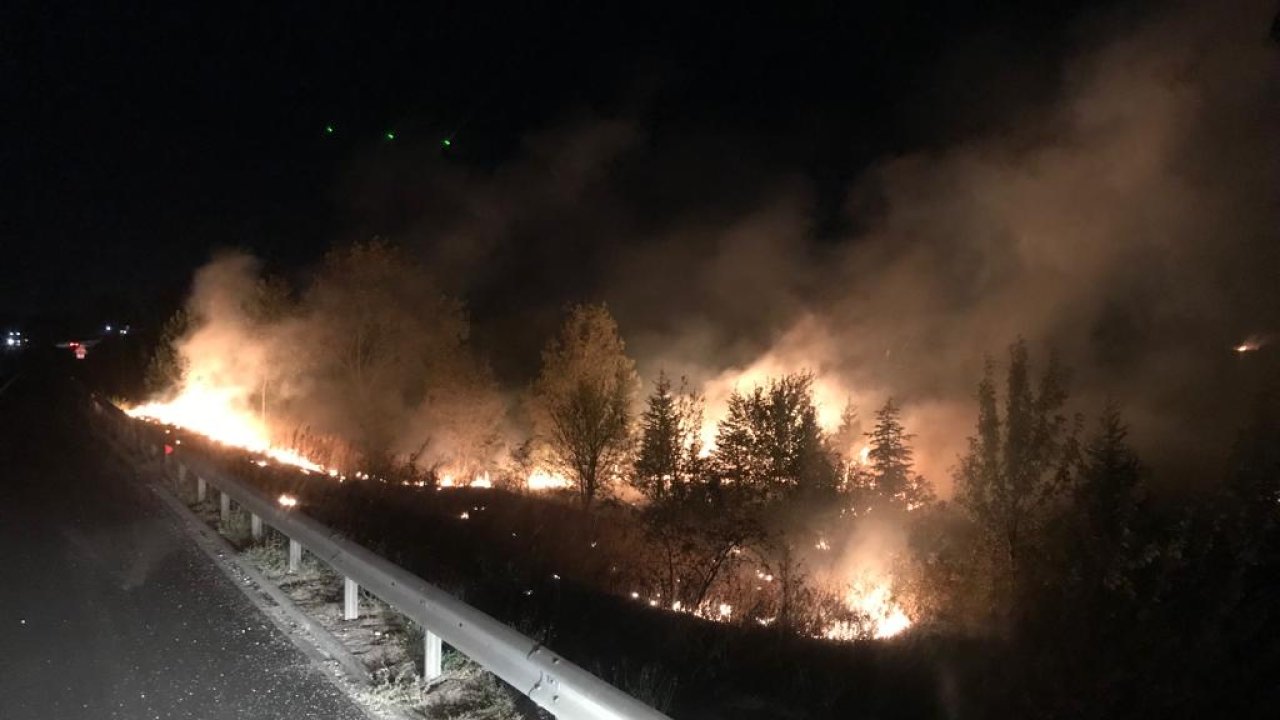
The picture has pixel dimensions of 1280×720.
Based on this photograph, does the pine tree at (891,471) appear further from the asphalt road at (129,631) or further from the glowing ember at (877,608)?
the asphalt road at (129,631)

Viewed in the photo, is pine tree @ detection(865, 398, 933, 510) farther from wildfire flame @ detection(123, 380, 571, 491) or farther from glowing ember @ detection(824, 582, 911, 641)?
wildfire flame @ detection(123, 380, 571, 491)

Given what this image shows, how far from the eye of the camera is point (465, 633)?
427 centimetres

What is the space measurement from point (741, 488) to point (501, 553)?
13.7 m

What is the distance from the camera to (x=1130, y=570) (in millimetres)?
14766

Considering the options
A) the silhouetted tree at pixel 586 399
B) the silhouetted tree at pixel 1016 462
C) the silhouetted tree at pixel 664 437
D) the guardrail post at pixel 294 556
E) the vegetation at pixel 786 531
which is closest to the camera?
the vegetation at pixel 786 531

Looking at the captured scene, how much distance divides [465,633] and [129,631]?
2.71 m

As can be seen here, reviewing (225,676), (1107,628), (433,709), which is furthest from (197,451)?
(1107,628)

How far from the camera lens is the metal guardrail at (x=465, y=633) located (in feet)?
11.0

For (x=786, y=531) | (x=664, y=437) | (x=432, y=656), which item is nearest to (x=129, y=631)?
(x=432, y=656)

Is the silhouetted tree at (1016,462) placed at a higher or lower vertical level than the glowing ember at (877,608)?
higher

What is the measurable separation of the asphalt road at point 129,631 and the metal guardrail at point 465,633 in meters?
0.58

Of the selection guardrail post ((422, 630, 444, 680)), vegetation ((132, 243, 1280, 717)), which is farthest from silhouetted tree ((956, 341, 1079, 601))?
guardrail post ((422, 630, 444, 680))

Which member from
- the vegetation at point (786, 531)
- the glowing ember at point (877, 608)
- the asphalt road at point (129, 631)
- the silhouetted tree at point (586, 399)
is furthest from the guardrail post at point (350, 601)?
the silhouetted tree at point (586, 399)

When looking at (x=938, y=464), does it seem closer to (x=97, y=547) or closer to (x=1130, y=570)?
(x=1130, y=570)
